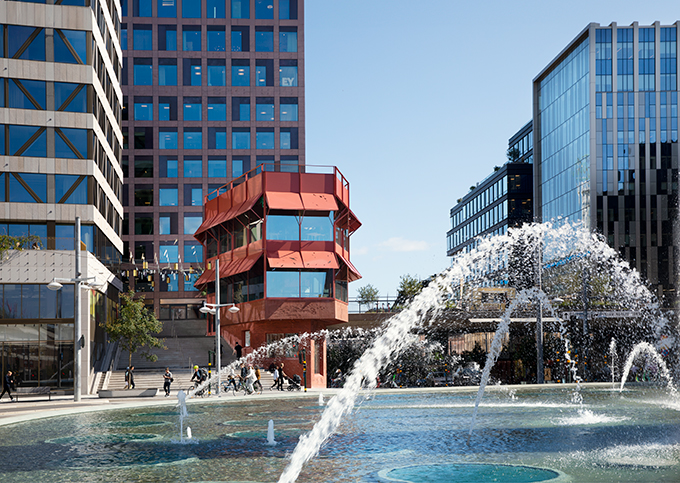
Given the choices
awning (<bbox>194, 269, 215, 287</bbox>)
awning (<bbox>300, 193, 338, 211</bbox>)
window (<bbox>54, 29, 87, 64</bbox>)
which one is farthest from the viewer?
awning (<bbox>194, 269, 215, 287</bbox>)

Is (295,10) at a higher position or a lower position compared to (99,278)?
higher

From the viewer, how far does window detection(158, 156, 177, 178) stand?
8156 centimetres

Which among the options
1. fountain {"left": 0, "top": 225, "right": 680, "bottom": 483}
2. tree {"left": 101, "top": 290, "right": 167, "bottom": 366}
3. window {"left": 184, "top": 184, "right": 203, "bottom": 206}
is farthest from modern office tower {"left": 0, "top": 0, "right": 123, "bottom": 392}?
window {"left": 184, "top": 184, "right": 203, "bottom": 206}

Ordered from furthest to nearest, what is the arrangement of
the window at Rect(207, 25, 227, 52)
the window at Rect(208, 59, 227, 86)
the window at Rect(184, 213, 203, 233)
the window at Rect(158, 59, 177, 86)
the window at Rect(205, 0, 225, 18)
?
the window at Rect(184, 213, 203, 233), the window at Rect(158, 59, 177, 86), the window at Rect(205, 0, 225, 18), the window at Rect(207, 25, 227, 52), the window at Rect(208, 59, 227, 86)

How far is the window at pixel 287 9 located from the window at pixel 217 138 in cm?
1350

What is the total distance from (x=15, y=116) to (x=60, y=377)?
16428 millimetres

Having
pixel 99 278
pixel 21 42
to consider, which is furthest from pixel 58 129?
pixel 99 278

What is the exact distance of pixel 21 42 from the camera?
157 ft

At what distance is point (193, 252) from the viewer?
81250mm

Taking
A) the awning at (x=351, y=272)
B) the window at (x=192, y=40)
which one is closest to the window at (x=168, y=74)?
the window at (x=192, y=40)

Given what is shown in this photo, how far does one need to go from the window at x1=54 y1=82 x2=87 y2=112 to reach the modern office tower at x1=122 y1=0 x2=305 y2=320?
3141cm

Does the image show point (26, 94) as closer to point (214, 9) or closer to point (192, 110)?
point (192, 110)

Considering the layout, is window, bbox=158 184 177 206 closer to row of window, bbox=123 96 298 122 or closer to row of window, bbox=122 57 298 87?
row of window, bbox=123 96 298 122

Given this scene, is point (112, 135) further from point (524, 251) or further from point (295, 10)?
point (524, 251)
